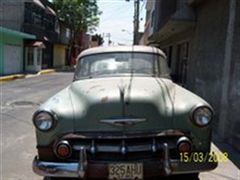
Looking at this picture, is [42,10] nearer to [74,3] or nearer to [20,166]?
[74,3]

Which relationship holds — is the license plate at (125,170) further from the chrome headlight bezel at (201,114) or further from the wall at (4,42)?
the wall at (4,42)

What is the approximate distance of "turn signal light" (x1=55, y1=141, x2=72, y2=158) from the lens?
4418 mm

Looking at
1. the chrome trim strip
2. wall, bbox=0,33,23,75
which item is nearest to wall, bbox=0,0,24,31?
wall, bbox=0,33,23,75

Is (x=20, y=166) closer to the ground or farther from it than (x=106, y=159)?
closer to the ground

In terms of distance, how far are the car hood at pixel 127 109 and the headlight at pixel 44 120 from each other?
292 millimetres

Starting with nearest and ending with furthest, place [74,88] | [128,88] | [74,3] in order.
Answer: [128,88], [74,88], [74,3]

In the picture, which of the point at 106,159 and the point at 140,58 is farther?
the point at 140,58

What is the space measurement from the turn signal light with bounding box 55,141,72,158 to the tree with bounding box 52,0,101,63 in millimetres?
41175

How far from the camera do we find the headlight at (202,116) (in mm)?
4534

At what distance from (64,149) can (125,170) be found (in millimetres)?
745

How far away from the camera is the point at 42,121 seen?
4.59 metres

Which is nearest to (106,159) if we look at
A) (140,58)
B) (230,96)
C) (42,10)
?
(140,58)

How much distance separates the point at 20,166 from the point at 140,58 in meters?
2.56
